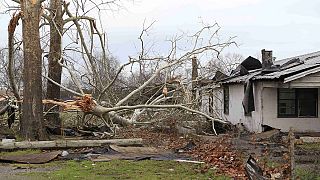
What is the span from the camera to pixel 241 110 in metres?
23.0

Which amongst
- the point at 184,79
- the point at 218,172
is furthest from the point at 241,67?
the point at 218,172

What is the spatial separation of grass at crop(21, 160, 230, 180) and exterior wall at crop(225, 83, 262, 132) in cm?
914

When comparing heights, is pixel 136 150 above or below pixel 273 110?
below

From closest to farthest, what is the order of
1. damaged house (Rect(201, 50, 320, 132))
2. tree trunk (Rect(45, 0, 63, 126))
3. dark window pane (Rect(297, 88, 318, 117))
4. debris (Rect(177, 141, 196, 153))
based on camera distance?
debris (Rect(177, 141, 196, 153)), damaged house (Rect(201, 50, 320, 132)), tree trunk (Rect(45, 0, 63, 126)), dark window pane (Rect(297, 88, 318, 117))

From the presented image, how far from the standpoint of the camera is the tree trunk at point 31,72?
15406 millimetres

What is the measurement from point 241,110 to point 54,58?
28.3 ft

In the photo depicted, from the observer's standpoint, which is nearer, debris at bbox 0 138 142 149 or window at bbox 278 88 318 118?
debris at bbox 0 138 142 149

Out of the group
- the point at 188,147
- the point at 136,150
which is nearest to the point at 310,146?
the point at 188,147

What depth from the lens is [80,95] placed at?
18.3 m

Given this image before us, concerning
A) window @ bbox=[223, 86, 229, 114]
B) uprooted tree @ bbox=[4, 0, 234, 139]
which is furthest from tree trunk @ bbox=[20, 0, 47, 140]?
window @ bbox=[223, 86, 229, 114]

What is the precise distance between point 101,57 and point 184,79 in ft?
11.3

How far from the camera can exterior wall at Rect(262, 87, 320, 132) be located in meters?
19.5

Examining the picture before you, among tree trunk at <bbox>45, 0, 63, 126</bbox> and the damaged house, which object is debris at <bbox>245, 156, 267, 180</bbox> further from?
tree trunk at <bbox>45, 0, 63, 126</bbox>

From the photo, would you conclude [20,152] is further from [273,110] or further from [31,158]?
[273,110]
